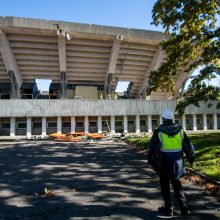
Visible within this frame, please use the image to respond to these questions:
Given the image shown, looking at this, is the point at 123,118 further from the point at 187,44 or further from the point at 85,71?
the point at 187,44

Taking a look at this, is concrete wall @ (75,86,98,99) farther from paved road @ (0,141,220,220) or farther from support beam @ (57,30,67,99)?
paved road @ (0,141,220,220)

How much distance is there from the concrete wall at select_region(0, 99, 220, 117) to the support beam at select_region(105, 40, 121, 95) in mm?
5833

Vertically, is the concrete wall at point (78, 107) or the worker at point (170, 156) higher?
the concrete wall at point (78, 107)

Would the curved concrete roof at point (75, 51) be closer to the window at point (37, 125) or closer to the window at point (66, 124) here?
the window at point (66, 124)

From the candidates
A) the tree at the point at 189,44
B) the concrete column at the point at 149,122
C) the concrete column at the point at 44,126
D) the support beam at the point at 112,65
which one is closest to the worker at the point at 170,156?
the tree at the point at 189,44

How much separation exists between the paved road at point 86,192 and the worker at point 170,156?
1.07 ft

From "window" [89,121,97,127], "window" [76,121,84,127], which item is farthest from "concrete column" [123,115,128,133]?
"window" [76,121,84,127]

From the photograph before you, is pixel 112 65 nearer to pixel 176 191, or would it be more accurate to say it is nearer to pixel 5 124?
pixel 5 124

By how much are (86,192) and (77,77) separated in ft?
92.1

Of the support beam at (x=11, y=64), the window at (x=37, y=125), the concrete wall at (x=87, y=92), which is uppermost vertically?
the support beam at (x=11, y=64)

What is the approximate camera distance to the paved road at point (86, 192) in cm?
504

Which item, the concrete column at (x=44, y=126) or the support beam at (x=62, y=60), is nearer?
the concrete column at (x=44, y=126)

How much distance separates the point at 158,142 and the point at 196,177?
344cm

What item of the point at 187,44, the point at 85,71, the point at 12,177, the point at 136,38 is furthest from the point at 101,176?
the point at 85,71
